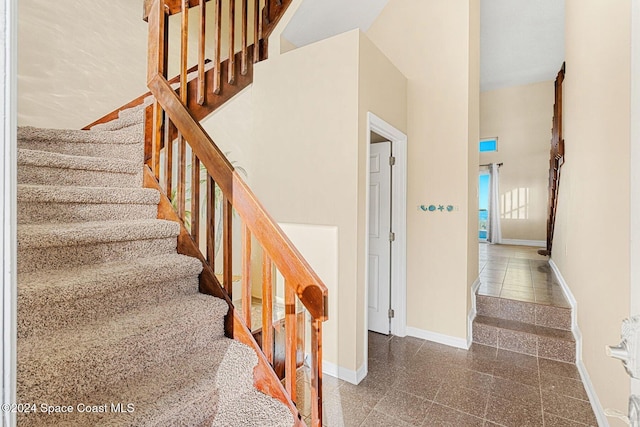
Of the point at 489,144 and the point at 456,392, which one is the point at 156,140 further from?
the point at 489,144

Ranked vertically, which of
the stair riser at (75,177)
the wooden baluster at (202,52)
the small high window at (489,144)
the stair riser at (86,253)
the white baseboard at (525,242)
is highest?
the small high window at (489,144)

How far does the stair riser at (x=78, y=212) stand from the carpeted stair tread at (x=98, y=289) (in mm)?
352

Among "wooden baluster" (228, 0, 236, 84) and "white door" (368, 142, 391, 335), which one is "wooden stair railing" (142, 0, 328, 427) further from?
"white door" (368, 142, 391, 335)

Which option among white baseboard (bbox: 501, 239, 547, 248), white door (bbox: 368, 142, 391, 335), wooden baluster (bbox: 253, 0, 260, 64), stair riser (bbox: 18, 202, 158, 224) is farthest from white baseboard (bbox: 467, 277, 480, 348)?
white baseboard (bbox: 501, 239, 547, 248)

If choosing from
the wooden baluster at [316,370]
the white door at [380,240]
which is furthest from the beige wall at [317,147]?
the wooden baluster at [316,370]

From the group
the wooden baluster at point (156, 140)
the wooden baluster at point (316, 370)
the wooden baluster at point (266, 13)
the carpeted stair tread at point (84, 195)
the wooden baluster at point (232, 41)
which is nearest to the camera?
the wooden baluster at point (316, 370)

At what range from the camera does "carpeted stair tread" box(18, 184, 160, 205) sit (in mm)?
1616

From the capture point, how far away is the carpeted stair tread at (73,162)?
5.91ft

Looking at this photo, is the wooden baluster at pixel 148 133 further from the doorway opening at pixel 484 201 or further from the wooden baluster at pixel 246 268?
the doorway opening at pixel 484 201

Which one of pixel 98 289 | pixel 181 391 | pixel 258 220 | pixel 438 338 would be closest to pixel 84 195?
pixel 98 289

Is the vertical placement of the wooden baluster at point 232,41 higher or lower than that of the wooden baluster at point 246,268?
higher

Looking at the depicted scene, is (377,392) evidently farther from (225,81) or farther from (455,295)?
(225,81)

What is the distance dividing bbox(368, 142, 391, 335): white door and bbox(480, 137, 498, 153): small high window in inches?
219

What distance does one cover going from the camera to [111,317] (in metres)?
1.51
